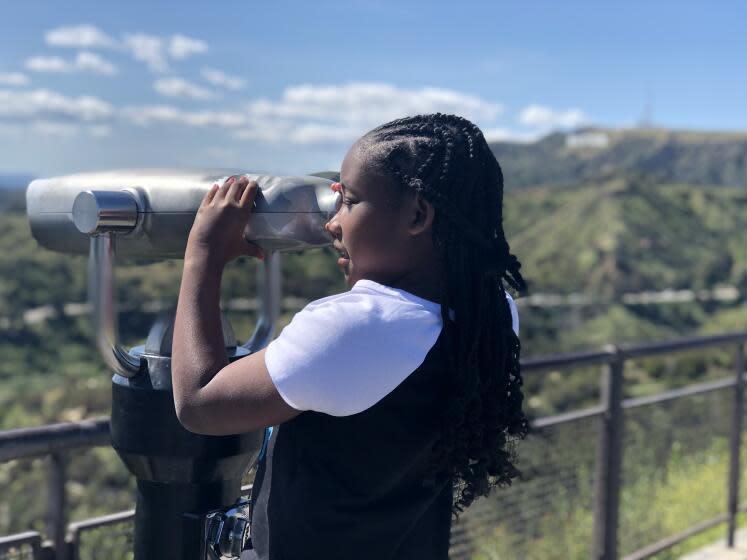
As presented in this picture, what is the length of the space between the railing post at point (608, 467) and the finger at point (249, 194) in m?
1.90

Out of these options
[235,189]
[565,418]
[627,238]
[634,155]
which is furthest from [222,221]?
[634,155]

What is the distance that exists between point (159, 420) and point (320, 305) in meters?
0.34

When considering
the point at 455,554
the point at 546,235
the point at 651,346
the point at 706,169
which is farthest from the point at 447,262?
the point at 706,169

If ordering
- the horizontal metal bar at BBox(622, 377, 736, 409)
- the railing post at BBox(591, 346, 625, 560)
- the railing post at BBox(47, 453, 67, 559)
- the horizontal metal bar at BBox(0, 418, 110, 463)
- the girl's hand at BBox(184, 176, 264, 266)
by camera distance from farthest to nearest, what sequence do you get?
the horizontal metal bar at BBox(622, 377, 736, 409) → the railing post at BBox(591, 346, 625, 560) → the railing post at BBox(47, 453, 67, 559) → the horizontal metal bar at BBox(0, 418, 110, 463) → the girl's hand at BBox(184, 176, 264, 266)

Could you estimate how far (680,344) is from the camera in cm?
→ 323

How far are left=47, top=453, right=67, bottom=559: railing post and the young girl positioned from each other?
55cm

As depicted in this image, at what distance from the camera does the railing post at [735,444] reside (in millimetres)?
3742

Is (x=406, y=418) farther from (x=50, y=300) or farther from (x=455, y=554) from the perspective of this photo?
(x=50, y=300)

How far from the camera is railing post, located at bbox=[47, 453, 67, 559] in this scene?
1.68 meters

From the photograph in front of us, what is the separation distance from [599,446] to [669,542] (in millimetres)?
697

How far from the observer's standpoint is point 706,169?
7856 cm

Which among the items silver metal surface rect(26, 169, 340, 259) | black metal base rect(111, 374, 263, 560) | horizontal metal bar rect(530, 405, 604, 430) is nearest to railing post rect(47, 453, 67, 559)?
black metal base rect(111, 374, 263, 560)

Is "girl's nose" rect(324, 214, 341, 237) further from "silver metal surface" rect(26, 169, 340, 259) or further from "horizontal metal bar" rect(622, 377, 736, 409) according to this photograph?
"horizontal metal bar" rect(622, 377, 736, 409)

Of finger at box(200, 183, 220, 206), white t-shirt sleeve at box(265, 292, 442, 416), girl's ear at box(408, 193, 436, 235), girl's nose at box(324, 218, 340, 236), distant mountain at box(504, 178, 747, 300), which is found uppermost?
finger at box(200, 183, 220, 206)
